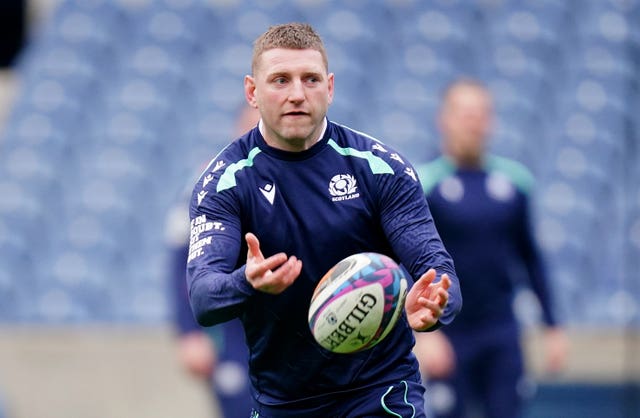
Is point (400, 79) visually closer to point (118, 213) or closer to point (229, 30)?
point (229, 30)

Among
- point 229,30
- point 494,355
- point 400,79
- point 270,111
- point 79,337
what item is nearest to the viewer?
point 270,111

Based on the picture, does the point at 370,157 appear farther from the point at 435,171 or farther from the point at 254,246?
the point at 435,171

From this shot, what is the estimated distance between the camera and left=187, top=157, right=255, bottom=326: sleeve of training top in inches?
170

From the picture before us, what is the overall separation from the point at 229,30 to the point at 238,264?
1057 centimetres

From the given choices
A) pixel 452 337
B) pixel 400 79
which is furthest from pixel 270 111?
pixel 400 79

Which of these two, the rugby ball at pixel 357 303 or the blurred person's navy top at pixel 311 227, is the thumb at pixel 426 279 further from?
the blurred person's navy top at pixel 311 227

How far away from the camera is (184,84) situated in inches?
584

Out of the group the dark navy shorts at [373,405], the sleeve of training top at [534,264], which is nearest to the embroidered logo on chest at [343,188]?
the dark navy shorts at [373,405]

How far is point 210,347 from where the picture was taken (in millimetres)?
8070

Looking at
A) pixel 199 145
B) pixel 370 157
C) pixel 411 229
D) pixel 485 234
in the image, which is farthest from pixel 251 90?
pixel 199 145

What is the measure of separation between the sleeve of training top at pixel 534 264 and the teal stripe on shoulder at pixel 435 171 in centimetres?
56

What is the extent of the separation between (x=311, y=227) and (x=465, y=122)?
3864mm

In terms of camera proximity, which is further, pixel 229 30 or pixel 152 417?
pixel 229 30

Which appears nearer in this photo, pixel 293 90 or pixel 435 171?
pixel 293 90
